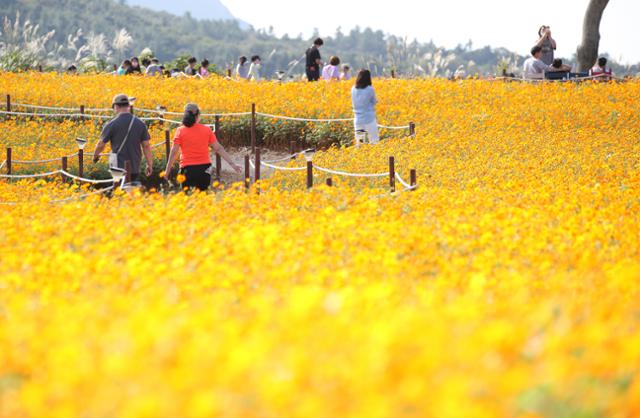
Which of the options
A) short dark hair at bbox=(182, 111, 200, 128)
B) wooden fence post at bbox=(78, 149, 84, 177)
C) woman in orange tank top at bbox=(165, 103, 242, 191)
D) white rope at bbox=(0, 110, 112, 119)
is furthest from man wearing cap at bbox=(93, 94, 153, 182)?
white rope at bbox=(0, 110, 112, 119)

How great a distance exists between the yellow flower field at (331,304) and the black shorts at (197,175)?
2.05m

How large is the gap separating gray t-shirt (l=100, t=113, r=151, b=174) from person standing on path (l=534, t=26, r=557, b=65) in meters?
15.3

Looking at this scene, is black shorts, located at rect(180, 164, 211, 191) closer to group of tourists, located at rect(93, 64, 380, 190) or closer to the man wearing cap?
group of tourists, located at rect(93, 64, 380, 190)

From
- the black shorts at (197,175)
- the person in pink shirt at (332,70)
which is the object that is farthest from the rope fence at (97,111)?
the black shorts at (197,175)

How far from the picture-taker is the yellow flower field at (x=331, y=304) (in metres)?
3.16

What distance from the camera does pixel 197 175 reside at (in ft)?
40.9

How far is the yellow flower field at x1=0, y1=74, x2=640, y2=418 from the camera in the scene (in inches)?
124

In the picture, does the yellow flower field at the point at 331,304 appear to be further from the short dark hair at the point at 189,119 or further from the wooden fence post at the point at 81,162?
the wooden fence post at the point at 81,162

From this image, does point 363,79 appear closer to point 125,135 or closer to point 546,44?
point 125,135

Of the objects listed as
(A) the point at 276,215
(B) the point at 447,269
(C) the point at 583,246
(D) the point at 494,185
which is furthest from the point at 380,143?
(B) the point at 447,269

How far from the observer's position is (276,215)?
9.23m

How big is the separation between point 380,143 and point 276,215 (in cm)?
885

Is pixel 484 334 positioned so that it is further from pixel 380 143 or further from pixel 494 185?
pixel 380 143

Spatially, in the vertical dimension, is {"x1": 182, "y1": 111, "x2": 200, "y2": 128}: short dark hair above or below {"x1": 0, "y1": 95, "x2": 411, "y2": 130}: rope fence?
above
